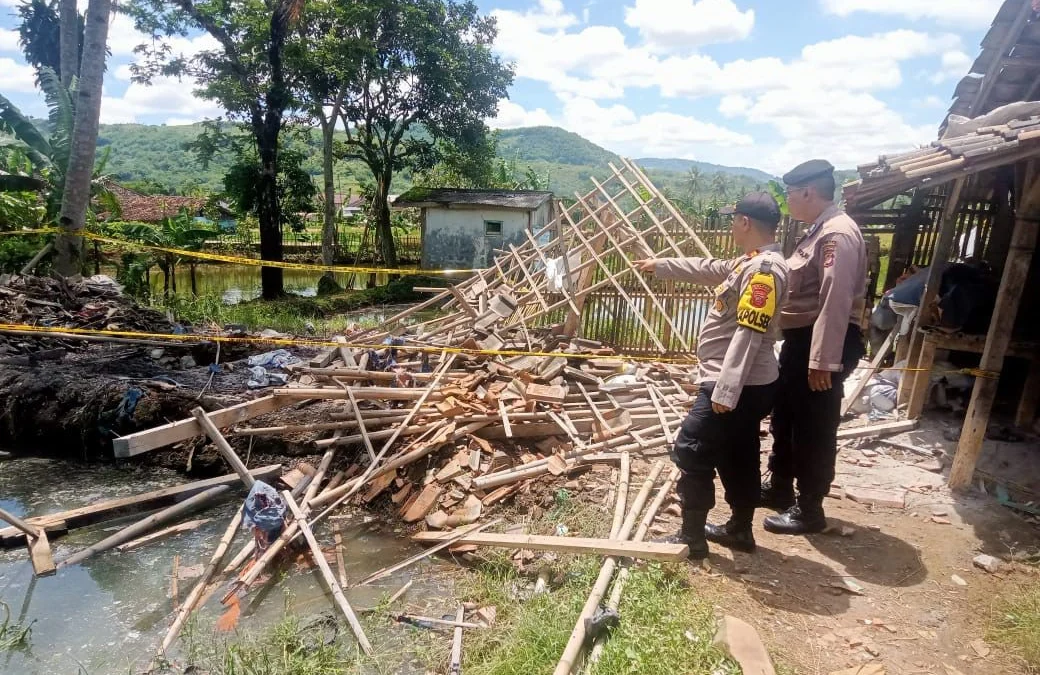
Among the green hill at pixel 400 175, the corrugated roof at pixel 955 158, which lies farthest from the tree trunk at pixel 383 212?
the green hill at pixel 400 175

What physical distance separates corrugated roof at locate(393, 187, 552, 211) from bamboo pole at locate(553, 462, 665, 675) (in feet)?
60.4

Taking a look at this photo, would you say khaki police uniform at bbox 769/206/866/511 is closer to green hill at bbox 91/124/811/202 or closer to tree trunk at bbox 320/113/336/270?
tree trunk at bbox 320/113/336/270

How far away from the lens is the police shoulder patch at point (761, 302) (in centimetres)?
323

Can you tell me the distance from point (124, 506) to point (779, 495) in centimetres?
557

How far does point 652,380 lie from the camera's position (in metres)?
6.99

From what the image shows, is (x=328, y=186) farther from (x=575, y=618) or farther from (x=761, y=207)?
(x=575, y=618)

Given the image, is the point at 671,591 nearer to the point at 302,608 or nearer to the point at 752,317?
the point at 752,317

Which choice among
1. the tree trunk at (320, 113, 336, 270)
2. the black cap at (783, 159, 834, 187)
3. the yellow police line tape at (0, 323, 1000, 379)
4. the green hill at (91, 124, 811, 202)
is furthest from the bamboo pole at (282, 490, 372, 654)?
the green hill at (91, 124, 811, 202)

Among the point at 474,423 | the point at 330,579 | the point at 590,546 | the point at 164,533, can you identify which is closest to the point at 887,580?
the point at 590,546

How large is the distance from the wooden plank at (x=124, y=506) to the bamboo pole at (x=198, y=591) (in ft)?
2.49

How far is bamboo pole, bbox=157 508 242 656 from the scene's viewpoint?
13.0 feet

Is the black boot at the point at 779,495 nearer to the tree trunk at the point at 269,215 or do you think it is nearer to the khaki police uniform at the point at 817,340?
the khaki police uniform at the point at 817,340

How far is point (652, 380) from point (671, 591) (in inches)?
147

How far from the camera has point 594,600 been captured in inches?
131
